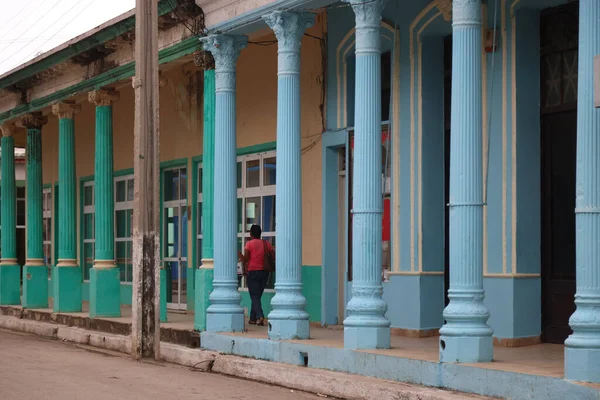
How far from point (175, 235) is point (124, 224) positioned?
2648 millimetres

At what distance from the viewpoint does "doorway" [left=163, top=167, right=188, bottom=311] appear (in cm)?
1984

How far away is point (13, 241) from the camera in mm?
22844

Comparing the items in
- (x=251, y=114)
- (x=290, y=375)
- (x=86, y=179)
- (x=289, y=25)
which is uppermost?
(x=289, y=25)

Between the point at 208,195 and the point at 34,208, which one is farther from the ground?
the point at 208,195

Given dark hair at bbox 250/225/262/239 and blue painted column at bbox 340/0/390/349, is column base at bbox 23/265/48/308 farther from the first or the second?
blue painted column at bbox 340/0/390/349

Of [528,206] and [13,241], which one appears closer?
[528,206]

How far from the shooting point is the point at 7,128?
22.8m

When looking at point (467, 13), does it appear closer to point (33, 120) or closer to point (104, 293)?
point (104, 293)

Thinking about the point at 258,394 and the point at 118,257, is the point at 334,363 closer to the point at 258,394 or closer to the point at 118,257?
the point at 258,394

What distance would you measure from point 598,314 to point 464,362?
170cm

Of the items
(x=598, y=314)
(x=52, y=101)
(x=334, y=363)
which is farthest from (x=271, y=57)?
(x=598, y=314)

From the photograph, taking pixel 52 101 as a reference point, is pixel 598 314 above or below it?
below

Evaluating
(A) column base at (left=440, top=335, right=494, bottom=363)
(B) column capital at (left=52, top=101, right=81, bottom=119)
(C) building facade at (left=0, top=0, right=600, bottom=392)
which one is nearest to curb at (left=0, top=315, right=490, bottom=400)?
(A) column base at (left=440, top=335, right=494, bottom=363)

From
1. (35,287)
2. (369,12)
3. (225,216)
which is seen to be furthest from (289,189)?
(35,287)
